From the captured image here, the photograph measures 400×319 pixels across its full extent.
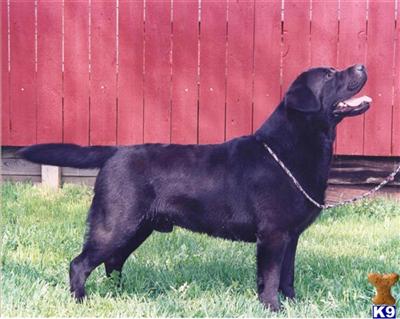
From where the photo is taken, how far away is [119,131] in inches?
267

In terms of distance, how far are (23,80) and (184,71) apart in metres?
1.70

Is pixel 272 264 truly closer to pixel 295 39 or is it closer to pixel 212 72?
pixel 212 72

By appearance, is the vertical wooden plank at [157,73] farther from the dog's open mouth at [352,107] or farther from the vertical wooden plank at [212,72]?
the dog's open mouth at [352,107]

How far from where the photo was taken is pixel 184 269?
14.2 feet

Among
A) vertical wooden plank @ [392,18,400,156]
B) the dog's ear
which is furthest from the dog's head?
vertical wooden plank @ [392,18,400,156]

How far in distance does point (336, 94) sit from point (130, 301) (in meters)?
1.68

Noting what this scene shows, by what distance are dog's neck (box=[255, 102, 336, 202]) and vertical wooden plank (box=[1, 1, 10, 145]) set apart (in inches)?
154

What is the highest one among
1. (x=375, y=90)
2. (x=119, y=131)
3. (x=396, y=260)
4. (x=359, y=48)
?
(x=359, y=48)

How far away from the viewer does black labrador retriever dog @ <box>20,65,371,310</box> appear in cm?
374

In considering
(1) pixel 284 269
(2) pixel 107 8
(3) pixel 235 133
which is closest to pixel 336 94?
(1) pixel 284 269

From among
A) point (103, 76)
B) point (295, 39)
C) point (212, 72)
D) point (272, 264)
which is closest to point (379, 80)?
point (295, 39)

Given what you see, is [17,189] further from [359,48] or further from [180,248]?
[359,48]

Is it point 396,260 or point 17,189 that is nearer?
point 396,260

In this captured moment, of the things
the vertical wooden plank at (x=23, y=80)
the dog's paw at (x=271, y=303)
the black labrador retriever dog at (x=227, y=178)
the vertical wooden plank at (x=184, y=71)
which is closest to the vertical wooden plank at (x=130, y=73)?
the vertical wooden plank at (x=184, y=71)
